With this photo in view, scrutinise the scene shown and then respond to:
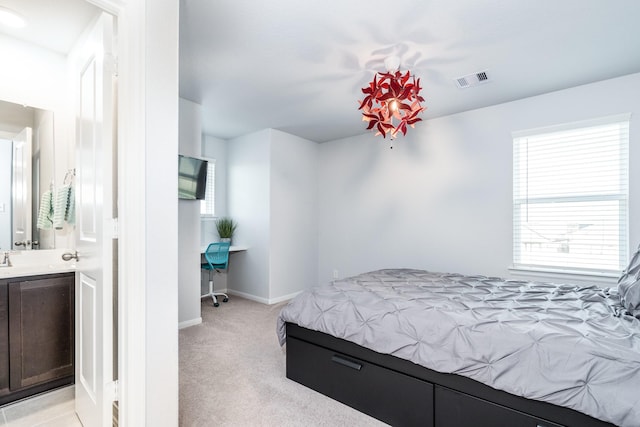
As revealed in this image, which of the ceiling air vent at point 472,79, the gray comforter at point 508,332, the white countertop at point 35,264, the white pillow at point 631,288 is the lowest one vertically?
the gray comforter at point 508,332

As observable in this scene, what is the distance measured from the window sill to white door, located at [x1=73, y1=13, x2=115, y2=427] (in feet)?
12.1

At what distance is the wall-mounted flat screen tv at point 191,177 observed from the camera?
3588 mm

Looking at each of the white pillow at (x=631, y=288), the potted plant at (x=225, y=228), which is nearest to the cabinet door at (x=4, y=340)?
the potted plant at (x=225, y=228)

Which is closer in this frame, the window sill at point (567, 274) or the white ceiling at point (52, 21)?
the white ceiling at point (52, 21)

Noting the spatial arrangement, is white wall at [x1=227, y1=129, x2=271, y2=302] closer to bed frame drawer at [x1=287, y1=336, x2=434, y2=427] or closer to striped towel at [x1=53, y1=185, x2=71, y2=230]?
bed frame drawer at [x1=287, y1=336, x2=434, y2=427]

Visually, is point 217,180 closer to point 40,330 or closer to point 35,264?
point 35,264

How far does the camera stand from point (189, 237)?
12.1ft

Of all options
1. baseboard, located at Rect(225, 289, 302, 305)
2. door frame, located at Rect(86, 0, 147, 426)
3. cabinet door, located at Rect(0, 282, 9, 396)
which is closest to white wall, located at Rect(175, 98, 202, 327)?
baseboard, located at Rect(225, 289, 302, 305)

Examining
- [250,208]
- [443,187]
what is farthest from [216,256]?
[443,187]

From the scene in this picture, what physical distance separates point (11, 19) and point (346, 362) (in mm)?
3144

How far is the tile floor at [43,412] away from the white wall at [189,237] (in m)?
1.44

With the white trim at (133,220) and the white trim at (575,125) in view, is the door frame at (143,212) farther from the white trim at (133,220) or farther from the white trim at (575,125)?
the white trim at (575,125)

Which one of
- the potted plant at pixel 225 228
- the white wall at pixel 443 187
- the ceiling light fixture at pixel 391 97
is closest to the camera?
the ceiling light fixture at pixel 391 97

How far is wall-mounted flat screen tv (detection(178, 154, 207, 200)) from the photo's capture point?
3.59 meters
